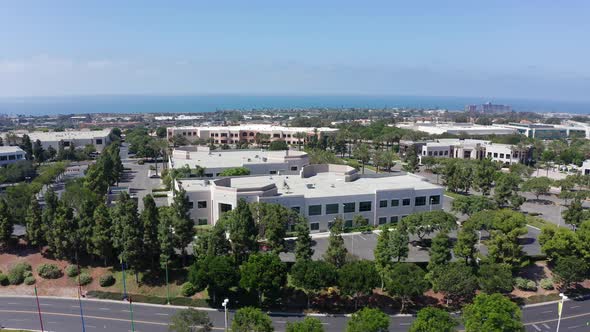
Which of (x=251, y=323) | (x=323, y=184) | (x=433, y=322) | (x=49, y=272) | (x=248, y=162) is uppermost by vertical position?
(x=248, y=162)

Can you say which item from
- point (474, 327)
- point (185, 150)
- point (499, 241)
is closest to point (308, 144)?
point (185, 150)

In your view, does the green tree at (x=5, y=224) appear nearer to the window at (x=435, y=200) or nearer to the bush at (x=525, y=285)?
the window at (x=435, y=200)

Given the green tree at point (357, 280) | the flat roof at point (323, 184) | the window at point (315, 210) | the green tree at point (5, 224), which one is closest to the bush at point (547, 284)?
the green tree at point (357, 280)

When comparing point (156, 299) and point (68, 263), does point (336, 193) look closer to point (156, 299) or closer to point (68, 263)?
point (156, 299)

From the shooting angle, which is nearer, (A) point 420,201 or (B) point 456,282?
(B) point 456,282

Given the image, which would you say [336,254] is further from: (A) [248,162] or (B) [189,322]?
(A) [248,162]

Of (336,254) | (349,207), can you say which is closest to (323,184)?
(349,207)

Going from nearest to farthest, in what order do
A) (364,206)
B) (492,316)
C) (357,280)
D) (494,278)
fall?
(492,316)
(357,280)
(494,278)
(364,206)
